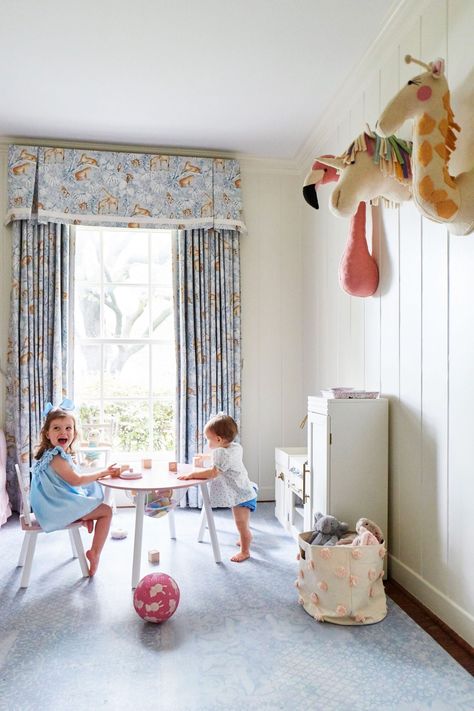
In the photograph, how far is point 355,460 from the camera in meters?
2.64

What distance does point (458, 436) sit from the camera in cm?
209

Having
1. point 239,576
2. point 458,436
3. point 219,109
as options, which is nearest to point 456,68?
point 458,436

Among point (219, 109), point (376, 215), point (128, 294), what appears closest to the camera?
point (376, 215)

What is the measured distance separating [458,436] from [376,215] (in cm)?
131

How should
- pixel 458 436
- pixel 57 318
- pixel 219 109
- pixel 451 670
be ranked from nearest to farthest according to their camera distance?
pixel 451 670 → pixel 458 436 → pixel 219 109 → pixel 57 318

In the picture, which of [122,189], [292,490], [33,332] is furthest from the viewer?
[122,189]

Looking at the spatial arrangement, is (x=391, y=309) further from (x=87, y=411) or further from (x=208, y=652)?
(x=87, y=411)

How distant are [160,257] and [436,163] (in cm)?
277

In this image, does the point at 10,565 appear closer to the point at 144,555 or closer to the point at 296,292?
the point at 144,555

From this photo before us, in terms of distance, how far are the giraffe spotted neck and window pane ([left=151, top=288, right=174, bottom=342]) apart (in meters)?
2.69

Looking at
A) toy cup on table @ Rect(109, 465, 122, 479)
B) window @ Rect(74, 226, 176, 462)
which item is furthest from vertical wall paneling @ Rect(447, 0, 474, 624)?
window @ Rect(74, 226, 176, 462)

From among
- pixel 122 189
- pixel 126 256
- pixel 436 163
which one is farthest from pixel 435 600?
pixel 122 189

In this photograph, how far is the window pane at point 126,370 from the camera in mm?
4230

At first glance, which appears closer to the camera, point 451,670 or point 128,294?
point 451,670
